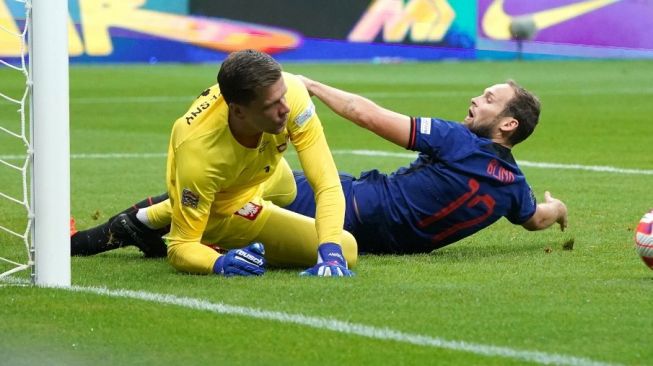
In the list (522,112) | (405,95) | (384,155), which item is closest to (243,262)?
(522,112)

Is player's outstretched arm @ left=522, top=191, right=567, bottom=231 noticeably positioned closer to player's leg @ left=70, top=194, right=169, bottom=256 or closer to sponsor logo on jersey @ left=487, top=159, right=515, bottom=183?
sponsor logo on jersey @ left=487, top=159, right=515, bottom=183

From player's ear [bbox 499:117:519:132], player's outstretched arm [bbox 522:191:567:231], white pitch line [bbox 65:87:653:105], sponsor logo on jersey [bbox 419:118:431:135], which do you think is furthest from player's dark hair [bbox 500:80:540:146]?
white pitch line [bbox 65:87:653:105]

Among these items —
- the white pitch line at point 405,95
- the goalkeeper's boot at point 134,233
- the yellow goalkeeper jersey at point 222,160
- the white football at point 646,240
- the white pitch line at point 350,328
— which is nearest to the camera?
the white pitch line at point 350,328

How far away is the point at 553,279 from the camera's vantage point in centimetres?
662

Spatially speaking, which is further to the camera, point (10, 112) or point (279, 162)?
point (10, 112)

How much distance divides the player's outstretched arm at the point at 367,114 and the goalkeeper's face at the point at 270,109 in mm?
998

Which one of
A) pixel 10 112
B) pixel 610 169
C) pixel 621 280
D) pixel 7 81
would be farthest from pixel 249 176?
pixel 7 81

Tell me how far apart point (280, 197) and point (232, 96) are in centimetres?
143

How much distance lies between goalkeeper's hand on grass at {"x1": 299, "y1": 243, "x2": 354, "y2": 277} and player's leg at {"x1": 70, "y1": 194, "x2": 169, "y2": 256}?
1.20 metres

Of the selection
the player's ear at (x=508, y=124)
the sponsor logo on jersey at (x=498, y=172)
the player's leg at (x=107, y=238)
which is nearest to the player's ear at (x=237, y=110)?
the player's leg at (x=107, y=238)

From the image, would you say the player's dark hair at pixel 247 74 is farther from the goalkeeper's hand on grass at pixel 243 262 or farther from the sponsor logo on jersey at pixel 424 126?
the sponsor logo on jersey at pixel 424 126

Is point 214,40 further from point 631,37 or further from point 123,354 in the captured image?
point 123,354

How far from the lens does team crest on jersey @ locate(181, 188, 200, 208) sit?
6.64 metres

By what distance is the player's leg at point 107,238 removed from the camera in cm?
759
